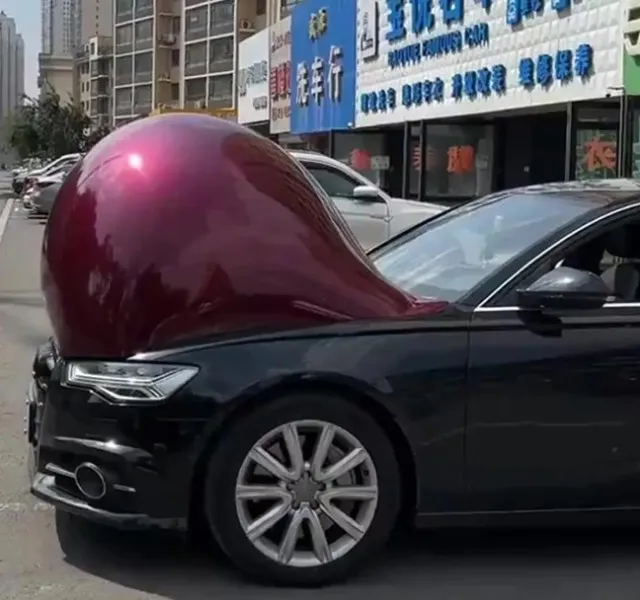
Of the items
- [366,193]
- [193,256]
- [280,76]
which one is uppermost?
[280,76]

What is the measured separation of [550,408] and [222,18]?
10677 centimetres

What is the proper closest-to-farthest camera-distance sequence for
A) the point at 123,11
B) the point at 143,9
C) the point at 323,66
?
the point at 323,66 → the point at 143,9 → the point at 123,11

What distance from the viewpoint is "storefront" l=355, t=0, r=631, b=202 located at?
15.8 metres

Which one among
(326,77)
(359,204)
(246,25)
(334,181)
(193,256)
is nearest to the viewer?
(193,256)

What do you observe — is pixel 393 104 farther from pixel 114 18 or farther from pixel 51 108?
pixel 114 18

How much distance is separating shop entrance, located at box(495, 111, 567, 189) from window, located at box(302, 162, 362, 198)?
27.7 feet

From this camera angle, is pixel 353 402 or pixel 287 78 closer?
pixel 353 402

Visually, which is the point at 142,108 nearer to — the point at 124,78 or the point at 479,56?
the point at 124,78

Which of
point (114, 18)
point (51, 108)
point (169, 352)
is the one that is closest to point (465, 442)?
point (169, 352)

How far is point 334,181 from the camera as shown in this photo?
46.6 feet

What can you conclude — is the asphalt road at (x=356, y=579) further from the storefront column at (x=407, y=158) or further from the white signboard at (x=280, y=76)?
the white signboard at (x=280, y=76)

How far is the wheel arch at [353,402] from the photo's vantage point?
4.43 meters

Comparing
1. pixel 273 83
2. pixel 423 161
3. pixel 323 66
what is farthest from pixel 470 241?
pixel 273 83

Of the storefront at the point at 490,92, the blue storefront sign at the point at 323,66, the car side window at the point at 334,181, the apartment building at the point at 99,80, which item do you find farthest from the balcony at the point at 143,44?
the car side window at the point at 334,181
